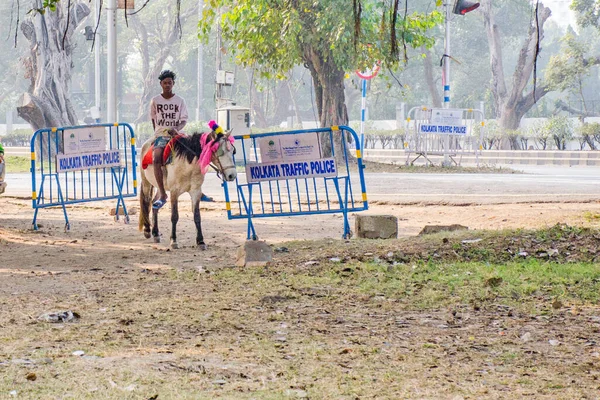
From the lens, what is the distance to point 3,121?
273 ft

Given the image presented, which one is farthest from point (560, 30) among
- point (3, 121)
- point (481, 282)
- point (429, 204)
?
point (481, 282)

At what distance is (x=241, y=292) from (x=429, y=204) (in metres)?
8.33

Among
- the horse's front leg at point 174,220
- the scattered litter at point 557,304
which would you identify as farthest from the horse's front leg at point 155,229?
the scattered litter at point 557,304

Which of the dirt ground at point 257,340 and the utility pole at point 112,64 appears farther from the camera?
the utility pole at point 112,64

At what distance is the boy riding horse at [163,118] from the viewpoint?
1127 centimetres

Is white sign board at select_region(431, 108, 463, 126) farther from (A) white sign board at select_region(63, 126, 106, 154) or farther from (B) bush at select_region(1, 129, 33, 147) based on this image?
(B) bush at select_region(1, 129, 33, 147)

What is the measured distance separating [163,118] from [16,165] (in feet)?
59.5

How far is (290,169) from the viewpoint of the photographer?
10.9 meters

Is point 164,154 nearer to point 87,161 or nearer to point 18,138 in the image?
point 87,161

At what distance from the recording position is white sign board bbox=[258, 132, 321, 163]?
10891 millimetres

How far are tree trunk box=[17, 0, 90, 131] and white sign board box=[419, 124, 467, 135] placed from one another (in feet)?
39.7

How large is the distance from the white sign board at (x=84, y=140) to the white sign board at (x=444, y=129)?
537 inches

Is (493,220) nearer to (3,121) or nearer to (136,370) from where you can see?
(136,370)

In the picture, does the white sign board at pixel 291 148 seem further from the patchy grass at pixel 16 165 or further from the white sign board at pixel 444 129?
the patchy grass at pixel 16 165
